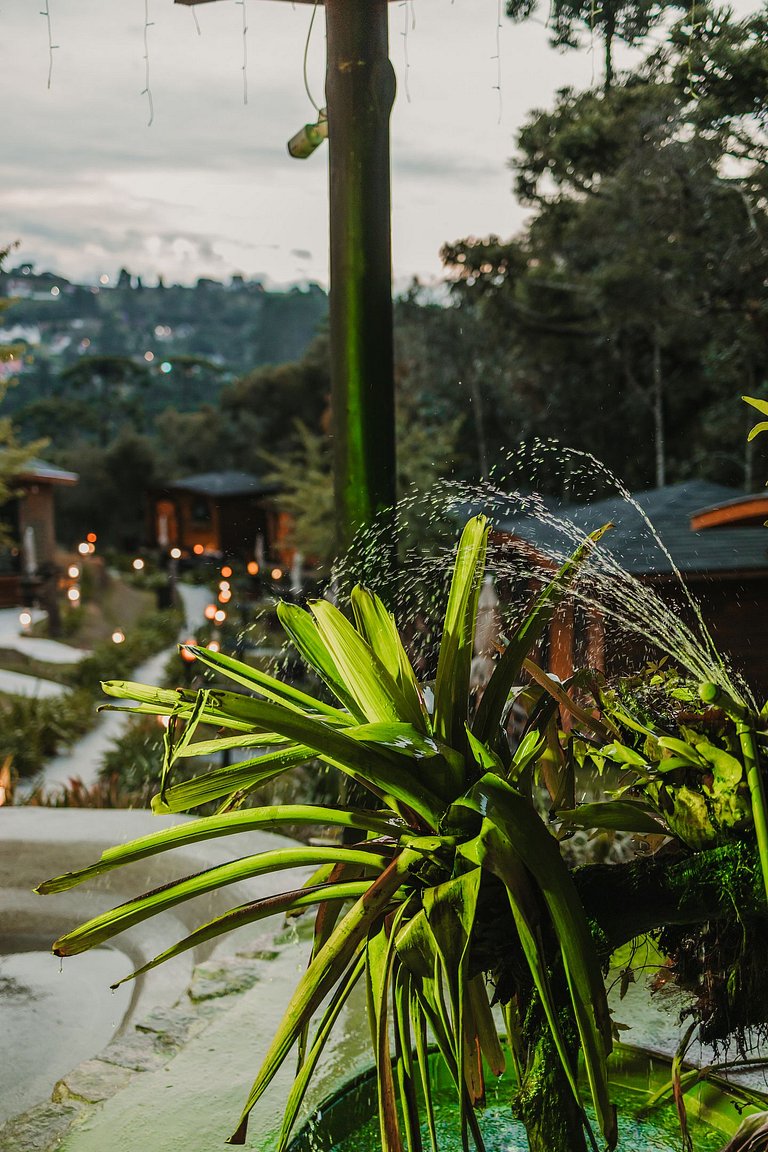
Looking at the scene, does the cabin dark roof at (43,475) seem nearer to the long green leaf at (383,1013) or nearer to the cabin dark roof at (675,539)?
the cabin dark roof at (675,539)

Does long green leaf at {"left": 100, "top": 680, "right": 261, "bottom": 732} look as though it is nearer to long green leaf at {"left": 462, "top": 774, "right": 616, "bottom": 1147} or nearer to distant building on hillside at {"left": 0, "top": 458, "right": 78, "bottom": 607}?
long green leaf at {"left": 462, "top": 774, "right": 616, "bottom": 1147}

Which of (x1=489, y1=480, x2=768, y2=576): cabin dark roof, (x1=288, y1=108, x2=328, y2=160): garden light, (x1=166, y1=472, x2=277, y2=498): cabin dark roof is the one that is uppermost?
(x1=166, y1=472, x2=277, y2=498): cabin dark roof

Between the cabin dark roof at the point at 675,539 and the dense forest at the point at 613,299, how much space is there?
7.40 feet

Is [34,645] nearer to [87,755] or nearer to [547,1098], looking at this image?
[87,755]

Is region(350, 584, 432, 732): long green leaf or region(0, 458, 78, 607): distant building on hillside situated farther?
region(0, 458, 78, 607): distant building on hillside

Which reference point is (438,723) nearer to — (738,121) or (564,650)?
(564,650)

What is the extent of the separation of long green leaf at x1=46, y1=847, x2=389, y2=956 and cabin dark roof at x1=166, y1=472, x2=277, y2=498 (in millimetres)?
20201

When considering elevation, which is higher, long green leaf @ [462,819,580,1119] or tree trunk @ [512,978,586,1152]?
long green leaf @ [462,819,580,1119]

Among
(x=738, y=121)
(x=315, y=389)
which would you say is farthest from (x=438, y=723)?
(x=315, y=389)

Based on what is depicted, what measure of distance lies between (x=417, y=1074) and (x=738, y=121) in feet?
27.9

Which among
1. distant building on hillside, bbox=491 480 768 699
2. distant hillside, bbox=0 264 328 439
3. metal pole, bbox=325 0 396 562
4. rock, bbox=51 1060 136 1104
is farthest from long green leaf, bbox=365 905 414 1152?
distant hillside, bbox=0 264 328 439

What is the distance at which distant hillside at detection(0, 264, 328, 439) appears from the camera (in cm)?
3058

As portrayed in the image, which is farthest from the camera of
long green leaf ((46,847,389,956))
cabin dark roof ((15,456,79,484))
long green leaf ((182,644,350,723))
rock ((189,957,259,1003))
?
cabin dark roof ((15,456,79,484))

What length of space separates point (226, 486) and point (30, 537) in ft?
23.7
